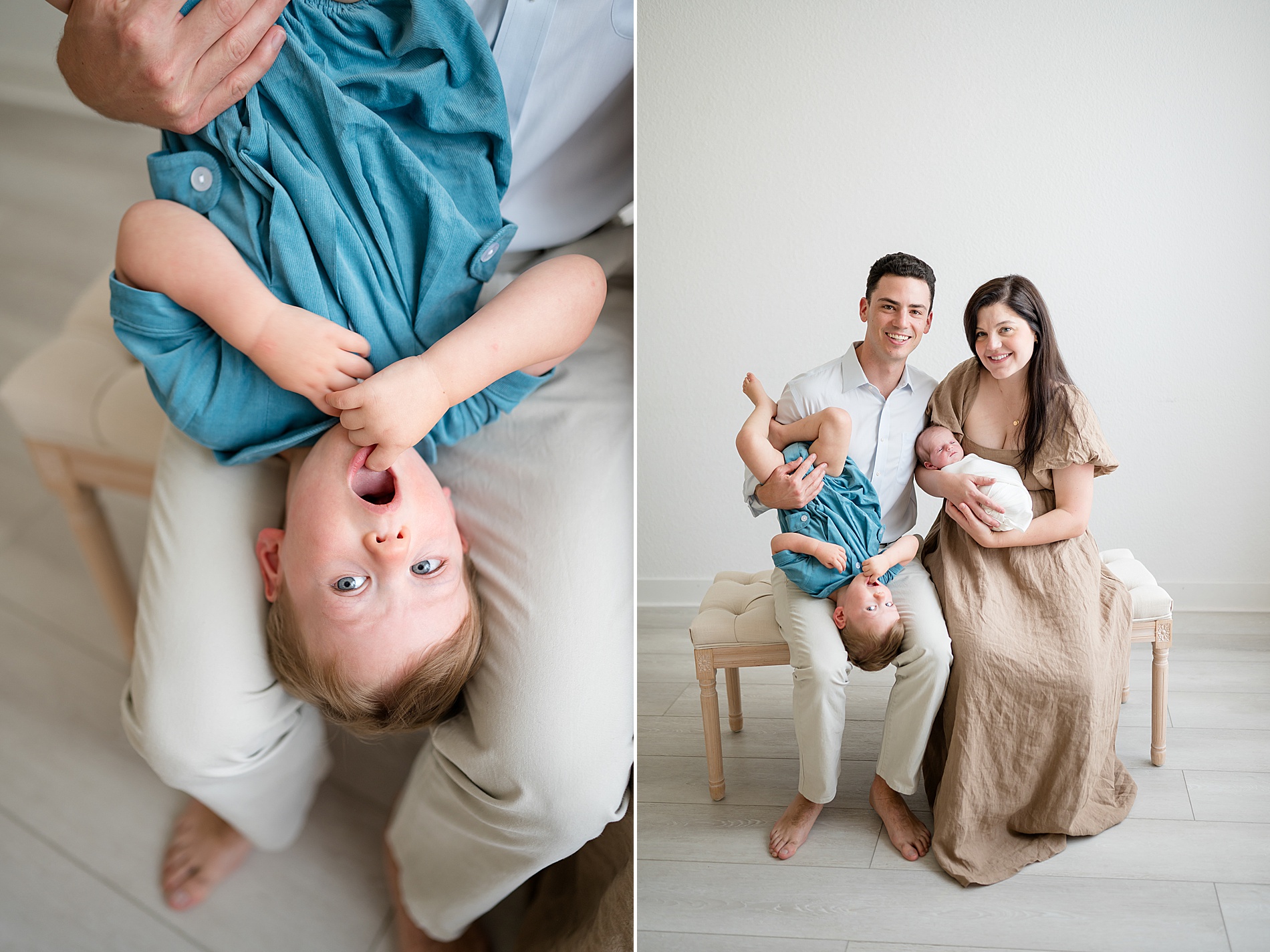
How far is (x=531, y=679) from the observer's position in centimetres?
57

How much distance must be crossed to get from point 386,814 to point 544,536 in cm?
23

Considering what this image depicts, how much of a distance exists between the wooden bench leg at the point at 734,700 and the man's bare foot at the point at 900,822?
0.23 meters

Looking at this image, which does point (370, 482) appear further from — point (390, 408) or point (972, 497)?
point (972, 497)

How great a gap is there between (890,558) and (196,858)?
858 millimetres

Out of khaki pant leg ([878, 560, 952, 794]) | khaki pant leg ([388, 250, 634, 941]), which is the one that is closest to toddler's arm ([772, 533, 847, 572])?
khaki pant leg ([878, 560, 952, 794])

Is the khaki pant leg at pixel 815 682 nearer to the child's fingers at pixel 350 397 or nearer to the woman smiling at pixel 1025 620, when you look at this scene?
the woman smiling at pixel 1025 620

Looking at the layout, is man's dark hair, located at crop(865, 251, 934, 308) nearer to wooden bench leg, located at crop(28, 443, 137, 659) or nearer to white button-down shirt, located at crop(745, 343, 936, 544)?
white button-down shirt, located at crop(745, 343, 936, 544)

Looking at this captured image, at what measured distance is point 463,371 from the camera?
1.60 ft

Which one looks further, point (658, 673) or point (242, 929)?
point (658, 673)

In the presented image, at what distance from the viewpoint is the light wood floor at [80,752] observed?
21.0 inches

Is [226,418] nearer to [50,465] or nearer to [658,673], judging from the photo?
[50,465]

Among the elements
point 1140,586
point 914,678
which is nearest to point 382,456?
point 914,678

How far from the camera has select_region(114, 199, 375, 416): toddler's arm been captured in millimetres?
437

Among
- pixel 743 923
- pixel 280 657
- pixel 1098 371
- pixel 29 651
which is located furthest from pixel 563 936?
pixel 1098 371
